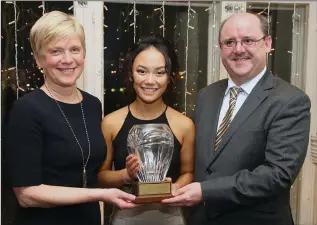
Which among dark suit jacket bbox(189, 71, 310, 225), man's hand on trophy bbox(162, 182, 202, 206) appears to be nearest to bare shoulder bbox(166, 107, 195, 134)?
dark suit jacket bbox(189, 71, 310, 225)

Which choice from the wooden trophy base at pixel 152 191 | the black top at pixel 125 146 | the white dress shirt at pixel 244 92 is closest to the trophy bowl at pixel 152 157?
A: the wooden trophy base at pixel 152 191

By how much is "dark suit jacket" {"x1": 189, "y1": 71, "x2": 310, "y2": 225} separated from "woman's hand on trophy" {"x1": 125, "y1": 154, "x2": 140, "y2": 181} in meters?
0.27

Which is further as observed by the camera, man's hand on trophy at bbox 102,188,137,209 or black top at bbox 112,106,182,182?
black top at bbox 112,106,182,182

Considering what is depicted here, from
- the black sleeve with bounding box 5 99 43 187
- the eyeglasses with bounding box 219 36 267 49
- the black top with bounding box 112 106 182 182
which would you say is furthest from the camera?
the black top with bounding box 112 106 182 182

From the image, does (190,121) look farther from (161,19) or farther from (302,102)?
(161,19)

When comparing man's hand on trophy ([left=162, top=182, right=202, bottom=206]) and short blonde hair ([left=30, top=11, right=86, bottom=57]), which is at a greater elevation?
short blonde hair ([left=30, top=11, right=86, bottom=57])

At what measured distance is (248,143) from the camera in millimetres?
1622

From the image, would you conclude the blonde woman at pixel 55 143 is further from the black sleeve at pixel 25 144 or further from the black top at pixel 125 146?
the black top at pixel 125 146

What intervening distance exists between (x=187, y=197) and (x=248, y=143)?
0.32 meters

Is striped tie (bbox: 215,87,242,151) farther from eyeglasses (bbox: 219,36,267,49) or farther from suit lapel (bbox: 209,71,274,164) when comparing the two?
eyeglasses (bbox: 219,36,267,49)

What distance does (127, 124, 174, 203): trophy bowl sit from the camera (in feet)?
5.31

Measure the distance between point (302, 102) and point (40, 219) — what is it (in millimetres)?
1131

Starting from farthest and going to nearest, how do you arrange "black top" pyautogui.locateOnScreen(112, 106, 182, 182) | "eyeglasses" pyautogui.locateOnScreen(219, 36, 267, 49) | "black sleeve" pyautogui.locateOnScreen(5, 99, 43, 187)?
"black top" pyautogui.locateOnScreen(112, 106, 182, 182)
"eyeglasses" pyautogui.locateOnScreen(219, 36, 267, 49)
"black sleeve" pyautogui.locateOnScreen(5, 99, 43, 187)

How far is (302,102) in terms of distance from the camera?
5.26 feet
